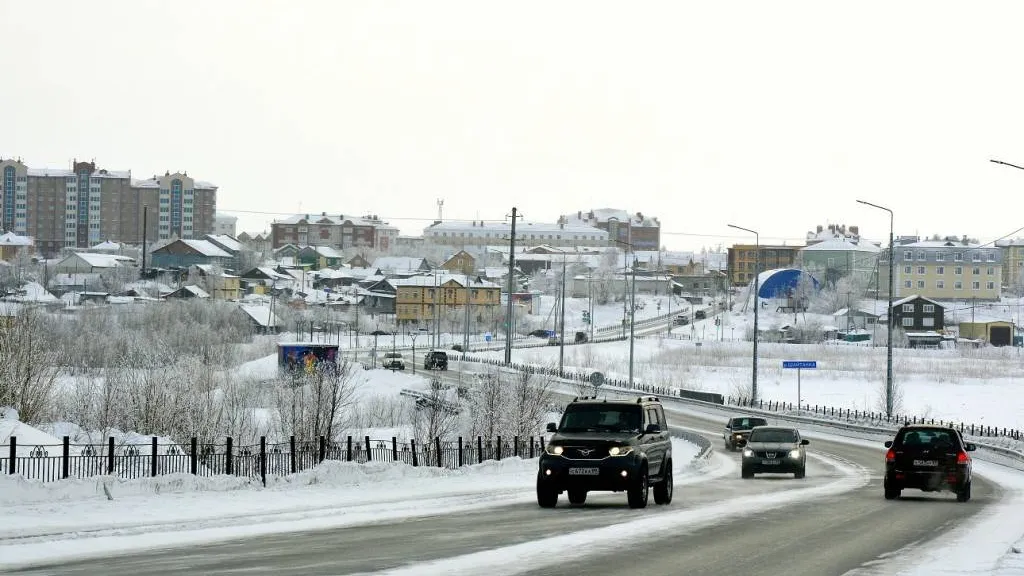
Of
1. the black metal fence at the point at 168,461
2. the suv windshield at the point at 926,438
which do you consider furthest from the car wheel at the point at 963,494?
the black metal fence at the point at 168,461

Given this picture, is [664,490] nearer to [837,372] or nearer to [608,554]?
[608,554]

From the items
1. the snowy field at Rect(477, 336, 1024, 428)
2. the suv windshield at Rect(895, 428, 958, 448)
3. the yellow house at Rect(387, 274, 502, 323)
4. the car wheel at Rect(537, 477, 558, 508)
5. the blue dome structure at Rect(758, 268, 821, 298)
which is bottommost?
the snowy field at Rect(477, 336, 1024, 428)

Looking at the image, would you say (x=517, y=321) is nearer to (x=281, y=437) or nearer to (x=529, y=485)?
(x=281, y=437)

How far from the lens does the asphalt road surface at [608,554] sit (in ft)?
49.4

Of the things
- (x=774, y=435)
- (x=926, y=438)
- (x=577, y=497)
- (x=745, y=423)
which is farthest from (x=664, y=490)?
(x=745, y=423)

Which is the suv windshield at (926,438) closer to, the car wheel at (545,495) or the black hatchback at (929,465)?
the black hatchback at (929,465)

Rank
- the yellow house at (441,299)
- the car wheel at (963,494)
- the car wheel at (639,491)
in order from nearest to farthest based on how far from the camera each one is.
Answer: the car wheel at (639,491) < the car wheel at (963,494) < the yellow house at (441,299)

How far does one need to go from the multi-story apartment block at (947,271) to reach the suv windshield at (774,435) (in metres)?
165

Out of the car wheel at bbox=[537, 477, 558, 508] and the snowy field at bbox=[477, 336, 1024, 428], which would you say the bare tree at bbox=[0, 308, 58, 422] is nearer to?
the car wheel at bbox=[537, 477, 558, 508]

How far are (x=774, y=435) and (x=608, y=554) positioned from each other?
22.5 meters

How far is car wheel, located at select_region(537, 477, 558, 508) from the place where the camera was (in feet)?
76.8

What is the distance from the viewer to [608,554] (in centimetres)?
1639

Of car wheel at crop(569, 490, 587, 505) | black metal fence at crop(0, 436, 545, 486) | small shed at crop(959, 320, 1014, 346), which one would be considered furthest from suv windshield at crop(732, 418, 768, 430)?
small shed at crop(959, 320, 1014, 346)

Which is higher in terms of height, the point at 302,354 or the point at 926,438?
the point at 926,438
